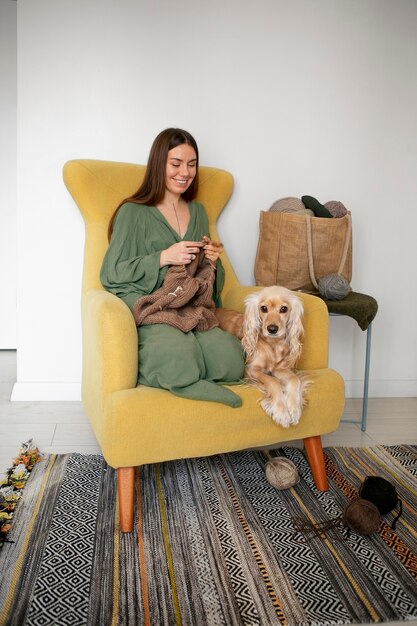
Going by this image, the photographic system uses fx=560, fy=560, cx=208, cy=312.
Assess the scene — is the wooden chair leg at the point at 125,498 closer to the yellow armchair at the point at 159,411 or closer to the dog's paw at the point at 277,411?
the yellow armchair at the point at 159,411

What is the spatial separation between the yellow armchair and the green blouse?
0.45 ft

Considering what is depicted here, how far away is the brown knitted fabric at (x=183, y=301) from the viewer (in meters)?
2.09

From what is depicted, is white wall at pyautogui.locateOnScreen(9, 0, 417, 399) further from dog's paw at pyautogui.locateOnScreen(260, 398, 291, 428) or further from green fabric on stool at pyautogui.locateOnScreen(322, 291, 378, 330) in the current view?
dog's paw at pyautogui.locateOnScreen(260, 398, 291, 428)

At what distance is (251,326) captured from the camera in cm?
208

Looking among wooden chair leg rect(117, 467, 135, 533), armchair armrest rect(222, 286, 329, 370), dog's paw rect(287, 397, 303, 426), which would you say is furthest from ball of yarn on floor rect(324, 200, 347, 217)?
wooden chair leg rect(117, 467, 135, 533)

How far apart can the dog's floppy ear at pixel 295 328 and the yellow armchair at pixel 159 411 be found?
72mm

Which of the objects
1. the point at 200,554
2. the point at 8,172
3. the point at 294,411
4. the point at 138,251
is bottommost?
the point at 200,554

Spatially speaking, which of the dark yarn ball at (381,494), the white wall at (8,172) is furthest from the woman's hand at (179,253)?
the white wall at (8,172)

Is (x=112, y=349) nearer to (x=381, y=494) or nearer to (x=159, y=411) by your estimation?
(x=159, y=411)

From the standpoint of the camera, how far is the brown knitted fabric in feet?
6.84

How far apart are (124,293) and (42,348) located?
1.00 metres

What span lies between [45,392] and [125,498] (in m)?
1.41

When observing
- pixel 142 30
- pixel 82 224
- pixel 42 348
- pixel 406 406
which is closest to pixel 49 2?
pixel 142 30

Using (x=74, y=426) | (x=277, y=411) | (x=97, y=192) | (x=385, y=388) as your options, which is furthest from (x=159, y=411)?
(x=385, y=388)
